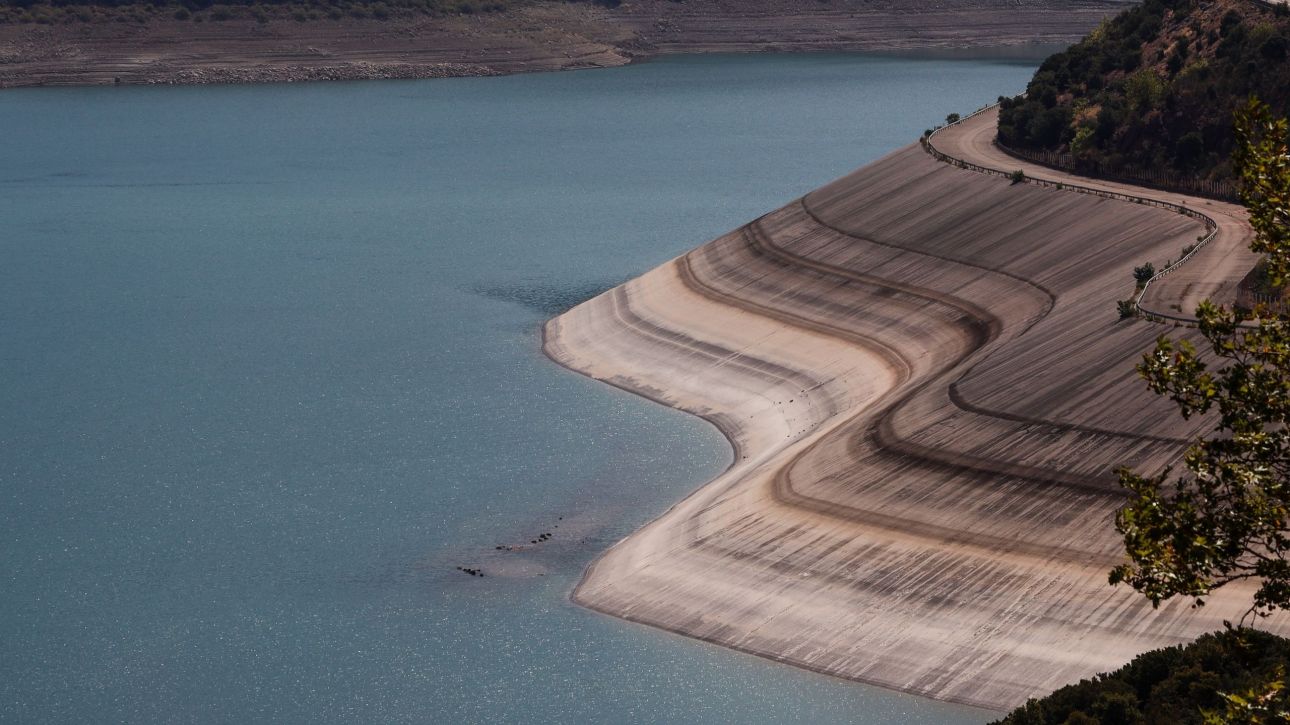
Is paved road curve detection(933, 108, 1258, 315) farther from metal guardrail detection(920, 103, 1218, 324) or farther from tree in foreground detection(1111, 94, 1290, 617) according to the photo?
tree in foreground detection(1111, 94, 1290, 617)

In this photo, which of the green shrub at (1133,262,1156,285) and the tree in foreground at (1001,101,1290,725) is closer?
the tree in foreground at (1001,101,1290,725)

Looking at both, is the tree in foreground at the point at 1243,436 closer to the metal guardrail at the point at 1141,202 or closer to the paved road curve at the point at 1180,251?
the metal guardrail at the point at 1141,202

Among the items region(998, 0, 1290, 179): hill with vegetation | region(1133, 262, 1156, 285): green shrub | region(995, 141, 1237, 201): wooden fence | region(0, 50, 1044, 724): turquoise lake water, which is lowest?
region(0, 50, 1044, 724): turquoise lake water

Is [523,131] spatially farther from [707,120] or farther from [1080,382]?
[1080,382]

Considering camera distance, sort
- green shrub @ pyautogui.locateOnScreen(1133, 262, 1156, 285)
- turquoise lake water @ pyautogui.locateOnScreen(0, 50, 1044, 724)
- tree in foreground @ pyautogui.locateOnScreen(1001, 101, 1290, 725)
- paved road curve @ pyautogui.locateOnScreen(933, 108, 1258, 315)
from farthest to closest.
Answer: green shrub @ pyautogui.locateOnScreen(1133, 262, 1156, 285) → paved road curve @ pyautogui.locateOnScreen(933, 108, 1258, 315) → turquoise lake water @ pyautogui.locateOnScreen(0, 50, 1044, 724) → tree in foreground @ pyautogui.locateOnScreen(1001, 101, 1290, 725)

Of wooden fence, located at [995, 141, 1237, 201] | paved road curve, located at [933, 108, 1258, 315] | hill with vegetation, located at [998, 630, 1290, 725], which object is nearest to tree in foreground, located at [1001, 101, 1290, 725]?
hill with vegetation, located at [998, 630, 1290, 725]

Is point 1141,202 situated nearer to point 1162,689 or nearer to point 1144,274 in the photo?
point 1144,274

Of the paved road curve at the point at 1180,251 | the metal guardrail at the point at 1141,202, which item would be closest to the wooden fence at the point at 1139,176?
the paved road curve at the point at 1180,251
